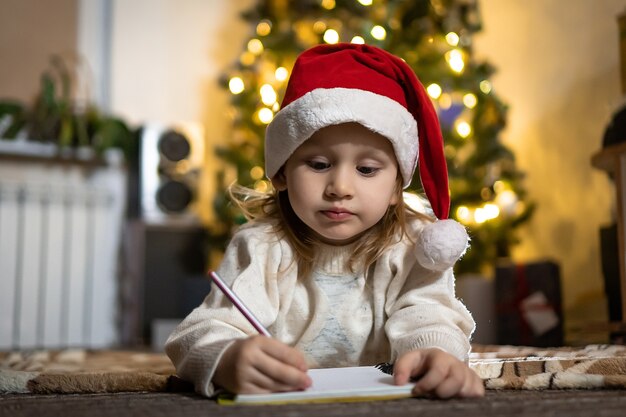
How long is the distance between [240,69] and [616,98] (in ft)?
4.50

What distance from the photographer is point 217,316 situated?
0.94 meters

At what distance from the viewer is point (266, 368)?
0.75 meters

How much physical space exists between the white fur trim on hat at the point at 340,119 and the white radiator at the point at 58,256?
5.85 feet

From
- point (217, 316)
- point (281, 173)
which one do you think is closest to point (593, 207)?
point (281, 173)

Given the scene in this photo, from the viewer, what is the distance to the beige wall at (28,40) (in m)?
2.69

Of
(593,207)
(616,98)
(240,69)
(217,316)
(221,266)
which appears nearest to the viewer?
(217,316)

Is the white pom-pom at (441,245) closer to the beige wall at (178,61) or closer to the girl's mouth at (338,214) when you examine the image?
the girl's mouth at (338,214)

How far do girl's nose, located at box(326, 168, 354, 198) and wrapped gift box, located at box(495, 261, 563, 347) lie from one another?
128cm

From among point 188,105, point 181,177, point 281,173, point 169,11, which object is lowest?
point 281,173

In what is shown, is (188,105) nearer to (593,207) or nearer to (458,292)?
(458,292)

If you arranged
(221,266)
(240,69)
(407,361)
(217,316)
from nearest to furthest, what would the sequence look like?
(407,361)
(217,316)
(221,266)
(240,69)

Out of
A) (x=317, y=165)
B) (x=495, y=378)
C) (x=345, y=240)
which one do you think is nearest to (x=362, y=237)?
(x=345, y=240)

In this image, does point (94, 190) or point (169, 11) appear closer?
point (94, 190)

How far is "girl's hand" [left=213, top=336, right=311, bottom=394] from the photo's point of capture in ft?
2.45
